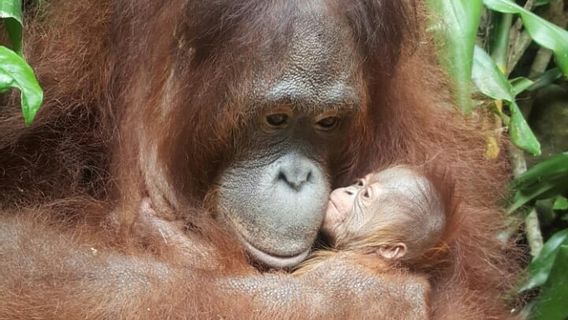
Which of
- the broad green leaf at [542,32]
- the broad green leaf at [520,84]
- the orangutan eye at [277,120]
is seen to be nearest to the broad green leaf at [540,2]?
the broad green leaf at [520,84]

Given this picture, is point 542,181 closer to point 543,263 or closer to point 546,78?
point 543,263

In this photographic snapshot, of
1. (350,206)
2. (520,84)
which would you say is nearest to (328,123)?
(350,206)

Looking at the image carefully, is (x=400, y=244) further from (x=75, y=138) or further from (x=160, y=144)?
(x=75, y=138)

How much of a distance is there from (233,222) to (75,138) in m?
0.50

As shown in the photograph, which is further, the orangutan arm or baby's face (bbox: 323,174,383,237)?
baby's face (bbox: 323,174,383,237)

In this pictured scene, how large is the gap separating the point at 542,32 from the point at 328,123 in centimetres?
103

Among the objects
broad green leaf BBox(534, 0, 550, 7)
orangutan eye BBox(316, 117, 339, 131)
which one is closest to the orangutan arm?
orangutan eye BBox(316, 117, 339, 131)

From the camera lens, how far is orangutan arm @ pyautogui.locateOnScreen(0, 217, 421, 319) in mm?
2230

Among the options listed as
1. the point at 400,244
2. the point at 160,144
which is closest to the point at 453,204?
the point at 400,244

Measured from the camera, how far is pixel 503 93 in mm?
2922

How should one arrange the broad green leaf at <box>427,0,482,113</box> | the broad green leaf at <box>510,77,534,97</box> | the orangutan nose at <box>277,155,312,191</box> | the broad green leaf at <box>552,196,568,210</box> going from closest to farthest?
the orangutan nose at <box>277,155,312,191</box>, the broad green leaf at <box>427,0,482,113</box>, the broad green leaf at <box>552,196,568,210</box>, the broad green leaf at <box>510,77,534,97</box>

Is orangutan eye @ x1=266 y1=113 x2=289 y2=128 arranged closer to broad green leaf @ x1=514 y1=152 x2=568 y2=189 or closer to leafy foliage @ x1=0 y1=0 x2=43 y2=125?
leafy foliage @ x1=0 y1=0 x2=43 y2=125

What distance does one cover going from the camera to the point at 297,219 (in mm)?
2330

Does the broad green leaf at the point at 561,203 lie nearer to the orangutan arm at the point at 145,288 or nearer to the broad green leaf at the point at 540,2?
the broad green leaf at the point at 540,2
